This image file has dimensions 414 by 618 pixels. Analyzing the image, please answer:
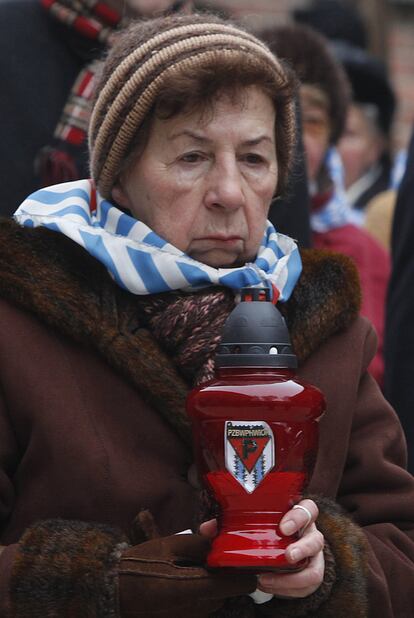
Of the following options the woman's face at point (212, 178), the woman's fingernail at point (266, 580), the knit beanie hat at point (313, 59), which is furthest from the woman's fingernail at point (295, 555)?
the knit beanie hat at point (313, 59)

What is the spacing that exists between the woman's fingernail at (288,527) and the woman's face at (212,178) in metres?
0.65

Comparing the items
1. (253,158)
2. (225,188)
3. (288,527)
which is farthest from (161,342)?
(288,527)

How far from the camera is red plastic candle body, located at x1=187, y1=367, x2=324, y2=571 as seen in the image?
A: 230 centimetres

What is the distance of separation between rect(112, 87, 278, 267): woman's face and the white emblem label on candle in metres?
0.52

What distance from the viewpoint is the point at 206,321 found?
2.63 metres

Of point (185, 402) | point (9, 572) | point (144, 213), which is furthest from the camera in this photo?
point (144, 213)

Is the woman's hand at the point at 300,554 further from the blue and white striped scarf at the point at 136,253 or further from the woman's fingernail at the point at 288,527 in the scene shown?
the blue and white striped scarf at the point at 136,253

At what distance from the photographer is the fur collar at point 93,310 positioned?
2.61 m

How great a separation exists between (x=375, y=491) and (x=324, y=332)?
13.5 inches

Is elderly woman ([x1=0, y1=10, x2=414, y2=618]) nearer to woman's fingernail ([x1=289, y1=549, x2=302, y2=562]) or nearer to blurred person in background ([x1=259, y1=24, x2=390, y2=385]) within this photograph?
woman's fingernail ([x1=289, y1=549, x2=302, y2=562])

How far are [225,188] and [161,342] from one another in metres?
0.33

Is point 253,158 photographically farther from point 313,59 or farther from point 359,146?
point 359,146

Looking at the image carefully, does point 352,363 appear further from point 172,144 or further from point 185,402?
point 172,144

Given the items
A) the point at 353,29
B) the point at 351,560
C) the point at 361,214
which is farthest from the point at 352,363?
the point at 353,29
